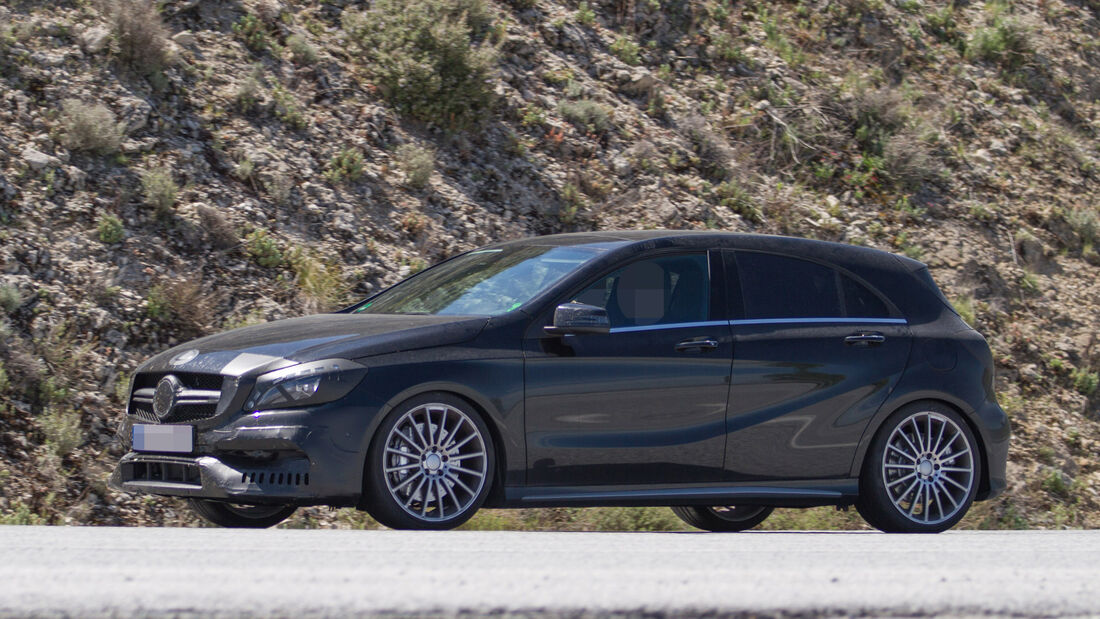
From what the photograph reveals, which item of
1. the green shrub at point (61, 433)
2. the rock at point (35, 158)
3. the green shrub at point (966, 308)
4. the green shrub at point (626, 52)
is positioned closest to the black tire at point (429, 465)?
the green shrub at point (61, 433)

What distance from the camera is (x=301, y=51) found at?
15.4 meters

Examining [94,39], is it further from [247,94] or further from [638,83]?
[638,83]

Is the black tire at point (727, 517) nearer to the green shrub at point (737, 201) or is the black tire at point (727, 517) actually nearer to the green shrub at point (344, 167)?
the green shrub at point (344, 167)

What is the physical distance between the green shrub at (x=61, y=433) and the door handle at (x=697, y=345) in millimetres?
5083

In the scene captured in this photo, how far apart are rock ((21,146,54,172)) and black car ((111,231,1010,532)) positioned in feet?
18.1

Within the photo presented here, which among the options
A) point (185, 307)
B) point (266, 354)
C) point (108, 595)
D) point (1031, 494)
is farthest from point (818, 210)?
point (108, 595)

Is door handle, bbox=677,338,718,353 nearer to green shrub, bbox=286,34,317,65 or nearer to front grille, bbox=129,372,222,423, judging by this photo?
front grille, bbox=129,372,222,423

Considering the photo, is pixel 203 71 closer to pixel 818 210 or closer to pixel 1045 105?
pixel 818 210

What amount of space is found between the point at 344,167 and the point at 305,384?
27.0 feet

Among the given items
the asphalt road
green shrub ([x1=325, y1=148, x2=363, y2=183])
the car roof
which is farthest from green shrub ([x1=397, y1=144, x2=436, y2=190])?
the asphalt road

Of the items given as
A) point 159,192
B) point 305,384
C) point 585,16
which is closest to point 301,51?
point 159,192

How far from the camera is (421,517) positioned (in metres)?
6.47

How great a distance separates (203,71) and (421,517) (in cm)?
925

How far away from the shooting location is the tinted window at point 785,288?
7637 mm
